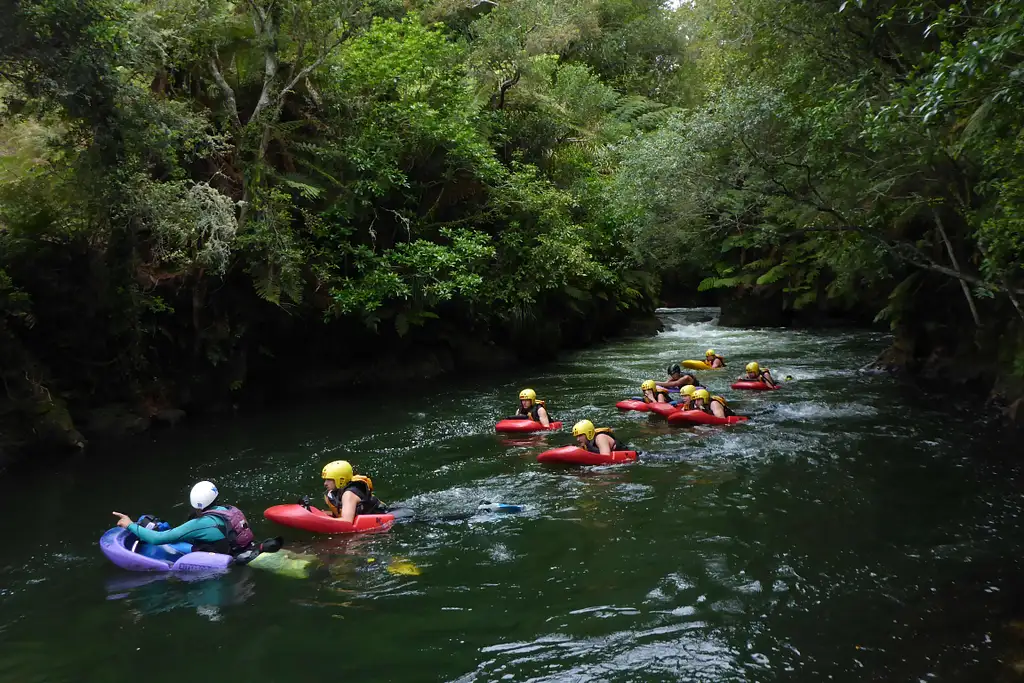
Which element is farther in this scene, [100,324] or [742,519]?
[100,324]

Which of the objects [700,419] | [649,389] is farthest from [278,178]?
[700,419]

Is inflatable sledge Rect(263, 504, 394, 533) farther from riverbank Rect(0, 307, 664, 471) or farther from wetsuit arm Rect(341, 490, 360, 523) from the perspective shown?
riverbank Rect(0, 307, 664, 471)

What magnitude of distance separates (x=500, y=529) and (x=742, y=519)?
94.2 inches

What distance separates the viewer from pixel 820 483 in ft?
28.8

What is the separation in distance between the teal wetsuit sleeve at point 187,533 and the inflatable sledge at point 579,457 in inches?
171

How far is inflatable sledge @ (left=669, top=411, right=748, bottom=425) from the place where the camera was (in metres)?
12.1

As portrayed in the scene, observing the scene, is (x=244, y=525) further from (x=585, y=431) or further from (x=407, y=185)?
(x=407, y=185)

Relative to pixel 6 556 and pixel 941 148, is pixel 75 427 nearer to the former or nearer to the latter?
pixel 6 556

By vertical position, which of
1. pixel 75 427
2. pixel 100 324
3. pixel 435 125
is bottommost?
pixel 75 427

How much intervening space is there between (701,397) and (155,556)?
8443 millimetres

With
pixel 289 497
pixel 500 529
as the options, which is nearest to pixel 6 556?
pixel 289 497

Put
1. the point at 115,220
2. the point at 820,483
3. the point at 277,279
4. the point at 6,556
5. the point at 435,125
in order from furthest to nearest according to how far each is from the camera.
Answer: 1. the point at 435,125
2. the point at 277,279
3. the point at 115,220
4. the point at 820,483
5. the point at 6,556

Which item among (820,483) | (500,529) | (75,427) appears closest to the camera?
(500,529)

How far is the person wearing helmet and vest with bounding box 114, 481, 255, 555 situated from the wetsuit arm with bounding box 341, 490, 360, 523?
91 centimetres
